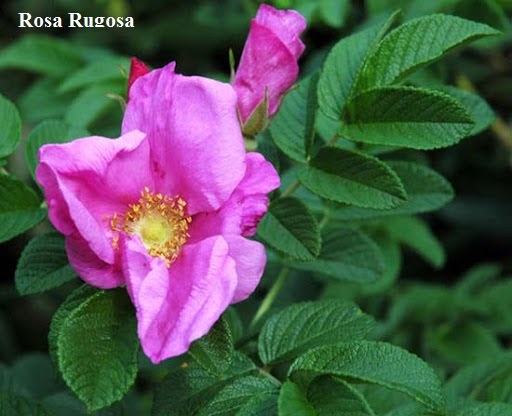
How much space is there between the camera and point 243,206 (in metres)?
1.13

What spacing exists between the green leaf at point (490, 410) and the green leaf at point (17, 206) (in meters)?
0.62

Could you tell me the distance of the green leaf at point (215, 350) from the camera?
109 centimetres

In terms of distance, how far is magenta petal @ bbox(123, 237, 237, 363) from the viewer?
1025 mm

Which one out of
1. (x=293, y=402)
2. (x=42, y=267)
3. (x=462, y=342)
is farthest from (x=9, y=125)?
(x=462, y=342)

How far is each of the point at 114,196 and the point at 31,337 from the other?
178 cm

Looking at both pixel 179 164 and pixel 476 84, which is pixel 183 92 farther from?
pixel 476 84

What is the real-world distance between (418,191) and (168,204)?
1.69 feet

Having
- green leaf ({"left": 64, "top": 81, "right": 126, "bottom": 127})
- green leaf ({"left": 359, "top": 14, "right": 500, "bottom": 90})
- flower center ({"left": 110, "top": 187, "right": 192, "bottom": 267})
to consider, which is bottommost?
green leaf ({"left": 64, "top": 81, "right": 126, "bottom": 127})

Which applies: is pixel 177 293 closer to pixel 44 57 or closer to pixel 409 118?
pixel 409 118

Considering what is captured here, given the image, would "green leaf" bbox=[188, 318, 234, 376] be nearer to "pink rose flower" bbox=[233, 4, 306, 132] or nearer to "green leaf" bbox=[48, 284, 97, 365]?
"green leaf" bbox=[48, 284, 97, 365]

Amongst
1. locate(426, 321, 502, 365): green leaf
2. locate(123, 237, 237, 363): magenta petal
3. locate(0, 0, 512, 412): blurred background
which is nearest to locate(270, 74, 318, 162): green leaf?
locate(123, 237, 237, 363): magenta petal

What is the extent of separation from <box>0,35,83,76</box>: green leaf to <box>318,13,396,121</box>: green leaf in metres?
1.14

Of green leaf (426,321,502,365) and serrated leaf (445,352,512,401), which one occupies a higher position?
serrated leaf (445,352,512,401)

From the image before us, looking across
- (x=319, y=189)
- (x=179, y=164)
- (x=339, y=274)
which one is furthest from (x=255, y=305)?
(x=179, y=164)
